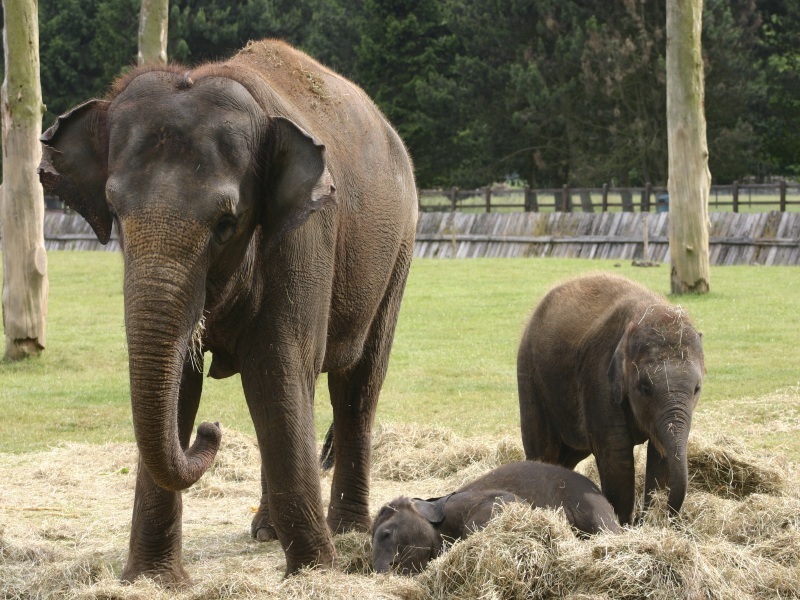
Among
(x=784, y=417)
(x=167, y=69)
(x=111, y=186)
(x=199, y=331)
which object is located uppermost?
(x=167, y=69)

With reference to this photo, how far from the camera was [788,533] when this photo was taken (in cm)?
644

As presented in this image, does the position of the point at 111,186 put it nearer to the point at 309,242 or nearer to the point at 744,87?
the point at 309,242

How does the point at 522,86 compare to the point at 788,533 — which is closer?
the point at 788,533

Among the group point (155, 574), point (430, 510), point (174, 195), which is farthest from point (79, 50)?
point (174, 195)

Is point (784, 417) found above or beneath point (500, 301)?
above

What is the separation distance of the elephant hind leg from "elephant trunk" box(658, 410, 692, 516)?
6.46 feet

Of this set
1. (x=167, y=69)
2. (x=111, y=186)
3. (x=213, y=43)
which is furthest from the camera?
(x=213, y=43)

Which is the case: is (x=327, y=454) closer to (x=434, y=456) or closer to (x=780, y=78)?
(x=434, y=456)

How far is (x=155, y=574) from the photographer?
6.17 meters

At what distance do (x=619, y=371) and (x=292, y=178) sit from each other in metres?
2.69

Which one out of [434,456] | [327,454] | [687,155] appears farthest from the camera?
[687,155]

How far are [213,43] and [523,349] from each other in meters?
48.8

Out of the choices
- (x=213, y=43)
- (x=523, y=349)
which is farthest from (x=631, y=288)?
(x=213, y=43)

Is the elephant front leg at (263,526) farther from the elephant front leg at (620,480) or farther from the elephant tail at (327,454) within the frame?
the elephant front leg at (620,480)
